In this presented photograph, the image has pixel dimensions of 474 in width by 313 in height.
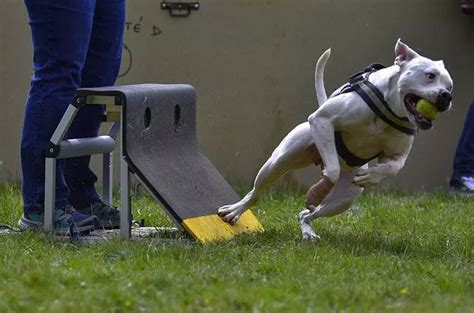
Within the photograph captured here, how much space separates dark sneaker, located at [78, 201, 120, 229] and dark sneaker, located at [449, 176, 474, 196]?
302 cm

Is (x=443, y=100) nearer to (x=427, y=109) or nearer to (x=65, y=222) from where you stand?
(x=427, y=109)

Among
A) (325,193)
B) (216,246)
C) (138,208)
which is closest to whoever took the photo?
(216,246)

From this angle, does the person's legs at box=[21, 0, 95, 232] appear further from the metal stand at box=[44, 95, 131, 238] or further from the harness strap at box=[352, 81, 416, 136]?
the harness strap at box=[352, 81, 416, 136]

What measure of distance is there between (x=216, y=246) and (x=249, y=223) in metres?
0.78

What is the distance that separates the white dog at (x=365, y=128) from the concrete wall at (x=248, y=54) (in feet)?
8.89

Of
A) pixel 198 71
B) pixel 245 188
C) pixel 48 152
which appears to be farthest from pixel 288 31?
pixel 48 152

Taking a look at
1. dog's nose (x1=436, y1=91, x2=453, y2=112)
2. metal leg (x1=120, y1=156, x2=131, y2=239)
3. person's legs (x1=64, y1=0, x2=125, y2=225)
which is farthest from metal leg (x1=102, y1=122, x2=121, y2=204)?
dog's nose (x1=436, y1=91, x2=453, y2=112)

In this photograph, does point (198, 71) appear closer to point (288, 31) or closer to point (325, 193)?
point (288, 31)

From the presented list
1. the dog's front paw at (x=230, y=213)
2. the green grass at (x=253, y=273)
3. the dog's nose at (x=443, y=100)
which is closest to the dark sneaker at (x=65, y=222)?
the green grass at (x=253, y=273)

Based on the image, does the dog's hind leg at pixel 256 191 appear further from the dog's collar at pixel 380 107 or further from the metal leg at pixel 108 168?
the metal leg at pixel 108 168

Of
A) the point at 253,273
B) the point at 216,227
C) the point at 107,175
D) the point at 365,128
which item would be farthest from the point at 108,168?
the point at 253,273

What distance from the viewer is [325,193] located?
5609 mm

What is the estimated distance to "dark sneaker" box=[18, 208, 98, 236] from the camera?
5.18 m

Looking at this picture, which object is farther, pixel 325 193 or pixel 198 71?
pixel 198 71
